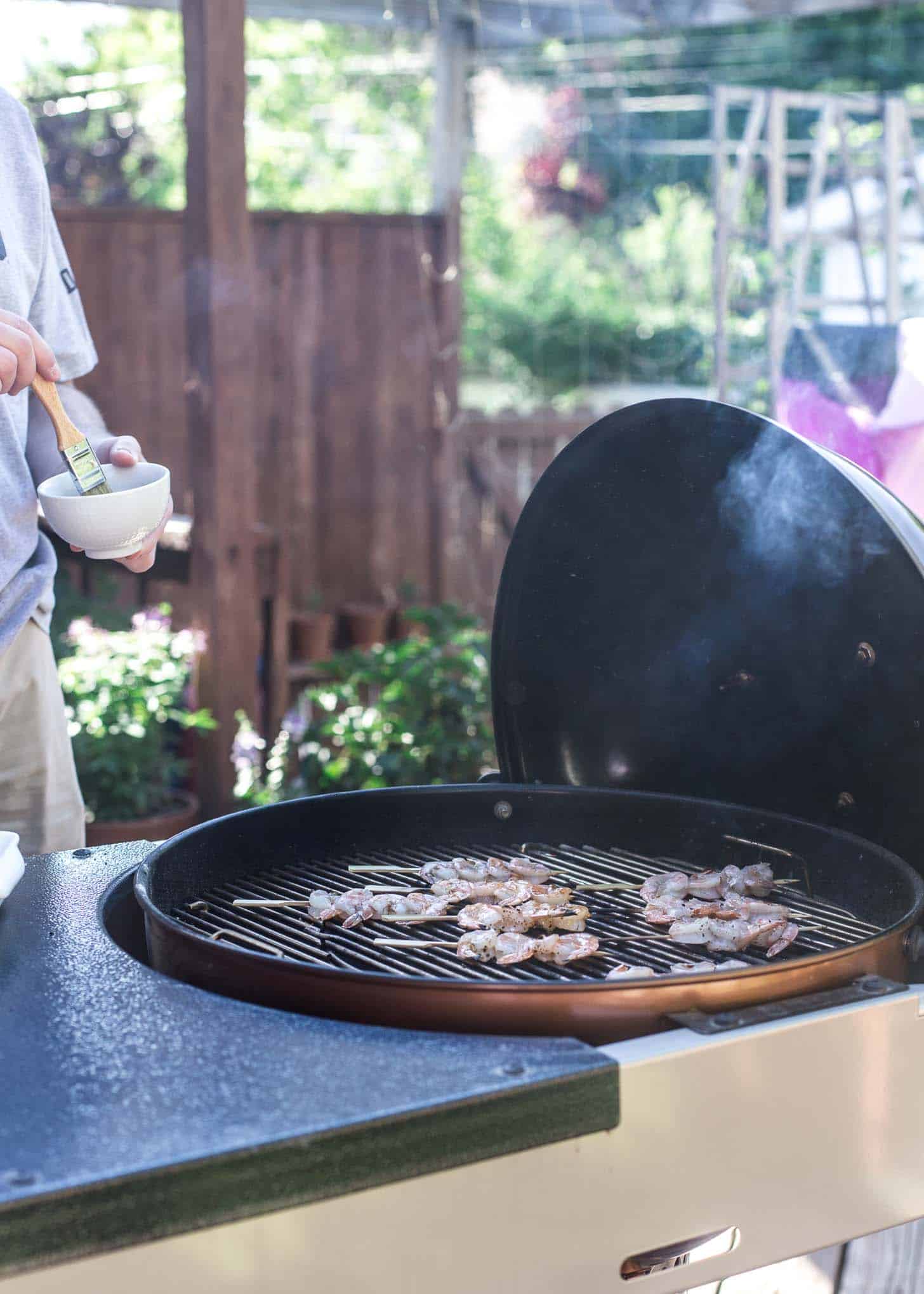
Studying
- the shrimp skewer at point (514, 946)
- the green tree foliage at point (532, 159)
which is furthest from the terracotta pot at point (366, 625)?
the shrimp skewer at point (514, 946)

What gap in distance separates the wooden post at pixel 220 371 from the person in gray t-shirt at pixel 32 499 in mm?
1927

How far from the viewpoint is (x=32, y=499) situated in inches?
78.9

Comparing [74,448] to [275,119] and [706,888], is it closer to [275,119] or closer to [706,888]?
[706,888]

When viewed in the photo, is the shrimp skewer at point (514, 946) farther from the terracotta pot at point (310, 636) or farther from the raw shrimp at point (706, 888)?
the terracotta pot at point (310, 636)

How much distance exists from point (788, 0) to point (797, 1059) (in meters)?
5.39

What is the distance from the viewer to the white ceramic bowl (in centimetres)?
165

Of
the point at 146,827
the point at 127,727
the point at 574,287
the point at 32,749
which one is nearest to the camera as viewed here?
the point at 32,749

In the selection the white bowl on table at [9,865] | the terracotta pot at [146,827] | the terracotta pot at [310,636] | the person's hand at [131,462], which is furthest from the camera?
the terracotta pot at [310,636]

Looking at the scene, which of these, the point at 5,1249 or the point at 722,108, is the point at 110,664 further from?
the point at 722,108

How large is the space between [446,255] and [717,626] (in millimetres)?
4614

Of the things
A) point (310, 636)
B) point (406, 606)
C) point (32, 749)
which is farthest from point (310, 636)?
point (32, 749)

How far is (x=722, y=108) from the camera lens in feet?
20.2

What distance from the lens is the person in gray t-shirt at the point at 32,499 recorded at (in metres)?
1.96

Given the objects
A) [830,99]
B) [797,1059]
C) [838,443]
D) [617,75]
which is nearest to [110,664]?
[838,443]
